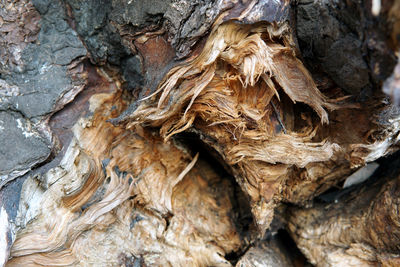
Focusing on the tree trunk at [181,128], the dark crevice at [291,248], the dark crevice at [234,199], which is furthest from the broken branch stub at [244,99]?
the dark crevice at [291,248]

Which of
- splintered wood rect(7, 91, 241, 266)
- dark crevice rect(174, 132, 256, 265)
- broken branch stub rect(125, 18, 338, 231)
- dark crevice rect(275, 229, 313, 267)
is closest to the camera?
broken branch stub rect(125, 18, 338, 231)

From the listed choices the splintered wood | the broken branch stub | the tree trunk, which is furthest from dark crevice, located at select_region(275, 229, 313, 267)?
the broken branch stub

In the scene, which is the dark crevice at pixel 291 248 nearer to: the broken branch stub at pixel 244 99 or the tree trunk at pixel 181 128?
the tree trunk at pixel 181 128

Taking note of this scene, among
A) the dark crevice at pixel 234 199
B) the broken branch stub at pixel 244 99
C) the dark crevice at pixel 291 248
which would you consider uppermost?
the broken branch stub at pixel 244 99

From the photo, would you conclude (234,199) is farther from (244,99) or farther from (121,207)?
(244,99)

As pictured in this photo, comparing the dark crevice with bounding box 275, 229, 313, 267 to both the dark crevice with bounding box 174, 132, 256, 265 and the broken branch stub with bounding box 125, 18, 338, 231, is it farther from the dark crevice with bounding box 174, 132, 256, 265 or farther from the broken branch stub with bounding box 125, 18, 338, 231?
the broken branch stub with bounding box 125, 18, 338, 231

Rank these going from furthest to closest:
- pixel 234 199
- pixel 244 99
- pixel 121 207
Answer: pixel 234 199 < pixel 121 207 < pixel 244 99

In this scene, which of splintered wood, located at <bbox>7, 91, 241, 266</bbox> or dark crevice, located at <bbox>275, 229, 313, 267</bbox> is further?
dark crevice, located at <bbox>275, 229, 313, 267</bbox>

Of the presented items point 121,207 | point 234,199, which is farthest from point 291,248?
point 121,207
